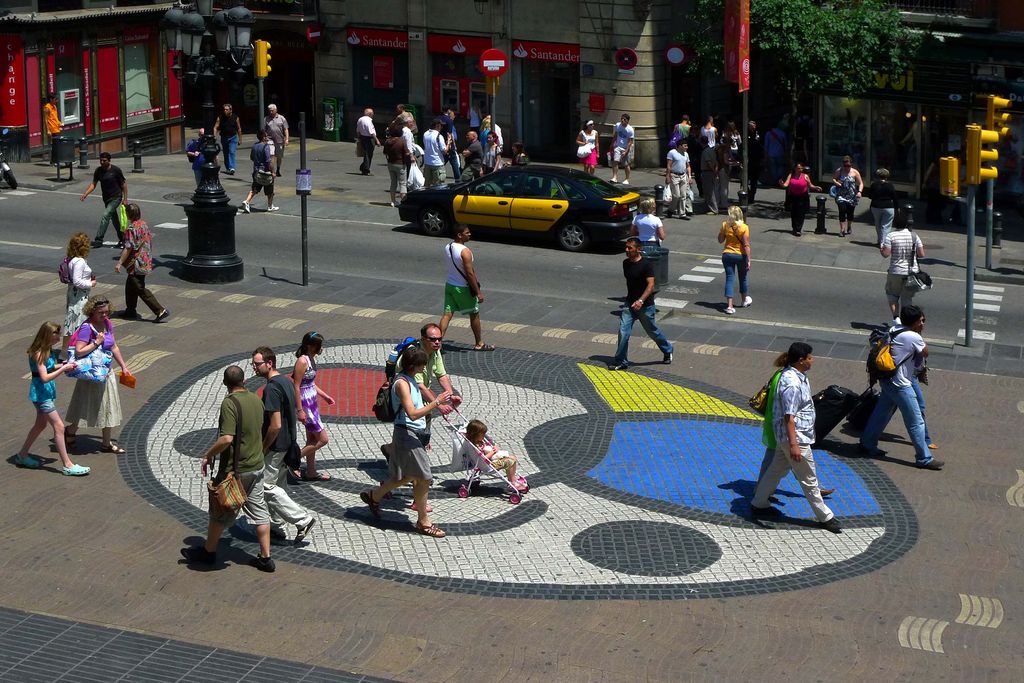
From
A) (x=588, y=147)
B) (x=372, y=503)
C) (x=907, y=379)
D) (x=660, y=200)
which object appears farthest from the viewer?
(x=588, y=147)

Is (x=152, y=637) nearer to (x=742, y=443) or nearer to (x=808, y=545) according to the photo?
(x=808, y=545)

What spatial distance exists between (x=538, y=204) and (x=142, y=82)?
1669cm

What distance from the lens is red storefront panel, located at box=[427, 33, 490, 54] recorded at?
3960 cm

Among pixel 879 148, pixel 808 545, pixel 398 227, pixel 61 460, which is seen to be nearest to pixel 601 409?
pixel 808 545

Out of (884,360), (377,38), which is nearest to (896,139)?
(377,38)

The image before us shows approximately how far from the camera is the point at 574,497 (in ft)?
44.6

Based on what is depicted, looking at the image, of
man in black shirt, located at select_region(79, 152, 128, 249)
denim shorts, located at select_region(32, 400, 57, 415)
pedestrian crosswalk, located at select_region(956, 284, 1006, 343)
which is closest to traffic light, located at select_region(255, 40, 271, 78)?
man in black shirt, located at select_region(79, 152, 128, 249)

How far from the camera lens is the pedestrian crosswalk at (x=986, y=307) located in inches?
825

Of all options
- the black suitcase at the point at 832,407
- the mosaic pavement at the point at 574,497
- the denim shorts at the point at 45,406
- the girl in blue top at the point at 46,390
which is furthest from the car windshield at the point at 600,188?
the denim shorts at the point at 45,406

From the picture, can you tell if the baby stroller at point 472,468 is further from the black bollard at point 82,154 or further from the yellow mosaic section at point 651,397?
the black bollard at point 82,154

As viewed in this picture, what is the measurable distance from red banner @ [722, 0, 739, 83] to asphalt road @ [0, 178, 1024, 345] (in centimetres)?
307

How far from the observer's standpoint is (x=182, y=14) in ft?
76.3

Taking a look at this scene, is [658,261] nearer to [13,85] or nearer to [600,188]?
[600,188]

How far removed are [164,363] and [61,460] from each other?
3.94 metres
